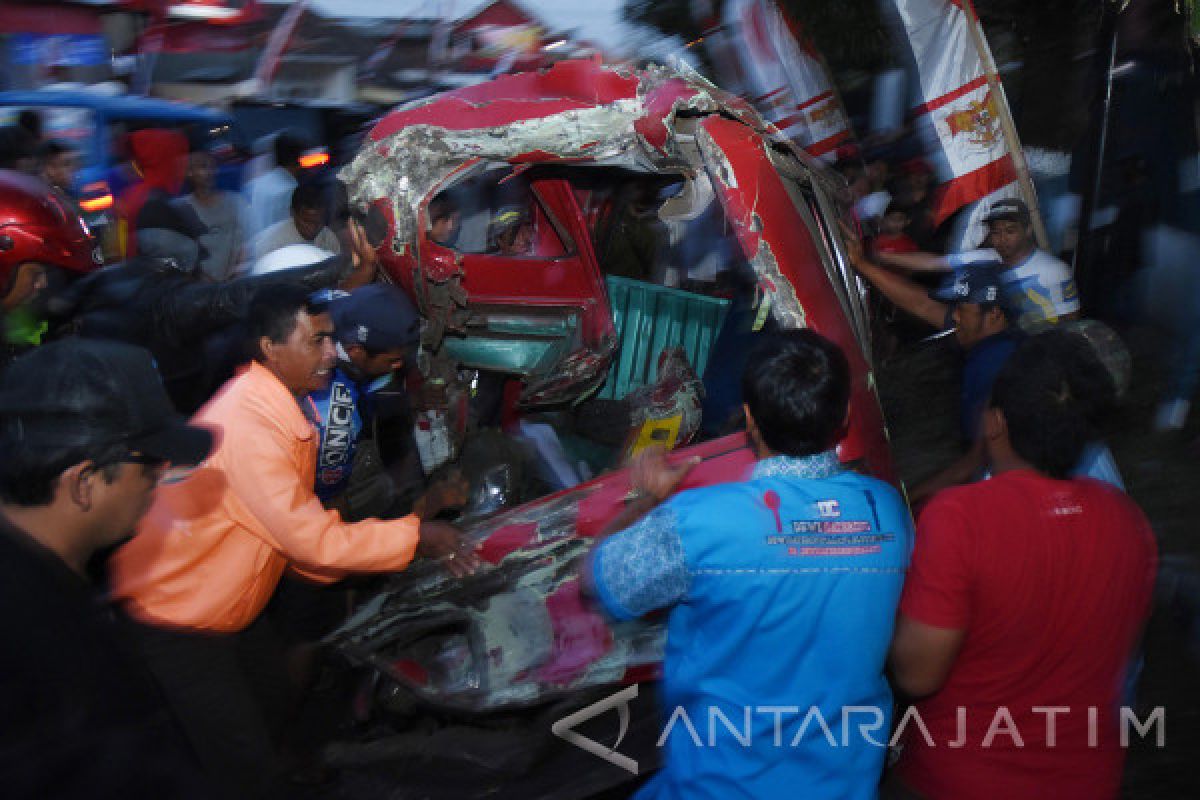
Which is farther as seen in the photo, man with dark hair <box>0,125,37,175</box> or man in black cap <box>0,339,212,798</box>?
man with dark hair <box>0,125,37,175</box>

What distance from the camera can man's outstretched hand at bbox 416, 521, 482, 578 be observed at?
3244mm

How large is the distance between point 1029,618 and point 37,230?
13.6ft

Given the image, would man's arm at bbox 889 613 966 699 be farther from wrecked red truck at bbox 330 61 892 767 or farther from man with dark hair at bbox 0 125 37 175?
man with dark hair at bbox 0 125 37 175


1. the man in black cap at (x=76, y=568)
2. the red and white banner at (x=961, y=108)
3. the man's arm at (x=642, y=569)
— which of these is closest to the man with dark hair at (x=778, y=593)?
the man's arm at (x=642, y=569)

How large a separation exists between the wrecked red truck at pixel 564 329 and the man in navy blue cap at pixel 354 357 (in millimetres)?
172

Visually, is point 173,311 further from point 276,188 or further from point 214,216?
point 276,188

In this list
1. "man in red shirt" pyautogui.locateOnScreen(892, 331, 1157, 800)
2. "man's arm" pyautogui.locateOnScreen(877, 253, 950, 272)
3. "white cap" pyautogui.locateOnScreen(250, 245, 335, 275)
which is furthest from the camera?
"man's arm" pyautogui.locateOnScreen(877, 253, 950, 272)

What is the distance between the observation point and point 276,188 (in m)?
7.32

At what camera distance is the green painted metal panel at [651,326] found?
4.75m

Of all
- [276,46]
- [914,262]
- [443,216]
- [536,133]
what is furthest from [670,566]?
[276,46]

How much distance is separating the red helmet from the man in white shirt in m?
3.88

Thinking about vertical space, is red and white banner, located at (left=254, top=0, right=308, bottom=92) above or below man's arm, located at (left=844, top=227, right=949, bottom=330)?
above

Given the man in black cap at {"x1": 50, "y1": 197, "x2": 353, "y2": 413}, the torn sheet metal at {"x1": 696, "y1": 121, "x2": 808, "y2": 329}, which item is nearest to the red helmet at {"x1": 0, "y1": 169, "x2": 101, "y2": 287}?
the man in black cap at {"x1": 50, "y1": 197, "x2": 353, "y2": 413}

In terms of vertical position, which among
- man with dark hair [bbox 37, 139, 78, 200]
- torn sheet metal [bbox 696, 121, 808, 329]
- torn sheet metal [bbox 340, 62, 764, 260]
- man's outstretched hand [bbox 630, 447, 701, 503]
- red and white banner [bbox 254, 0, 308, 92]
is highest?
red and white banner [bbox 254, 0, 308, 92]
